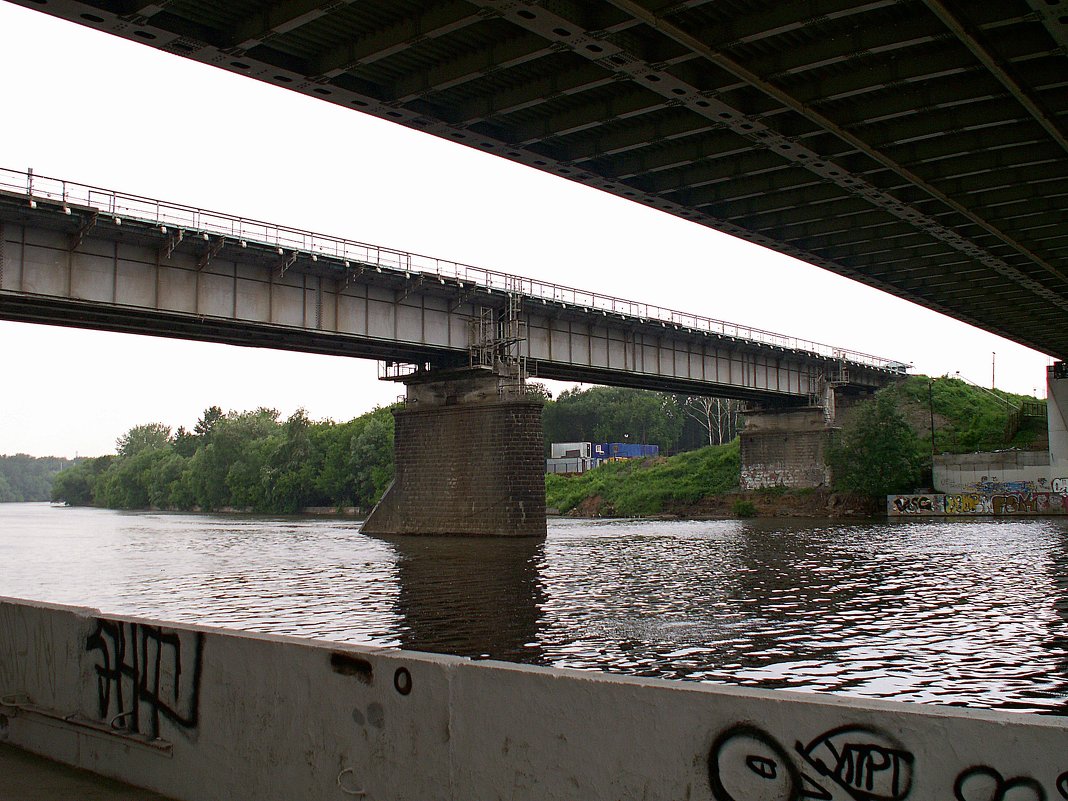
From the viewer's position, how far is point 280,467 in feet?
397

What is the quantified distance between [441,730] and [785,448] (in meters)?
79.0

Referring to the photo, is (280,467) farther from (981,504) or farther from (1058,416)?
(1058,416)

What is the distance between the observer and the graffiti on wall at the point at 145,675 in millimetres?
6965

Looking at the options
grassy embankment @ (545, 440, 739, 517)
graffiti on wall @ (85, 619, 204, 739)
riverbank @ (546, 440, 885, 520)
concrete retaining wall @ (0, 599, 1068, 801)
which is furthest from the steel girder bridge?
grassy embankment @ (545, 440, 739, 517)

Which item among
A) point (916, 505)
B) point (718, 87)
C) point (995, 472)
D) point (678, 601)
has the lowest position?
point (678, 601)

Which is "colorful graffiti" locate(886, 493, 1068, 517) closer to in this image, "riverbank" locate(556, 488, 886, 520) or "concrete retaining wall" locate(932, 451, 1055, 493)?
"concrete retaining wall" locate(932, 451, 1055, 493)

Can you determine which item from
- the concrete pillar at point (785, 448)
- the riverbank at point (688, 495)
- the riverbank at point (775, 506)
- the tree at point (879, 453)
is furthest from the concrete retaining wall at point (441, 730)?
the concrete pillar at point (785, 448)

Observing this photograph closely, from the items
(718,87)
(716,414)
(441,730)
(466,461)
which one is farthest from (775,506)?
(441,730)

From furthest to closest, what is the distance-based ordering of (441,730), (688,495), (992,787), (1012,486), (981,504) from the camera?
(688,495), (1012,486), (981,504), (441,730), (992,787)

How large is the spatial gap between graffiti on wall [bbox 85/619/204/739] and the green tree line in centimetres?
9472

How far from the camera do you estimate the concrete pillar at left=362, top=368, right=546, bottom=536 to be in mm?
49719

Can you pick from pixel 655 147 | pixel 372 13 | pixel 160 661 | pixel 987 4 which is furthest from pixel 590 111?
pixel 160 661

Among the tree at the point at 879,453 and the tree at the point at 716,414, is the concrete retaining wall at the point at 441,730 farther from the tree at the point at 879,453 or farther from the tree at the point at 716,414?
the tree at the point at 716,414

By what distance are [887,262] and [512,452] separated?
22640mm
